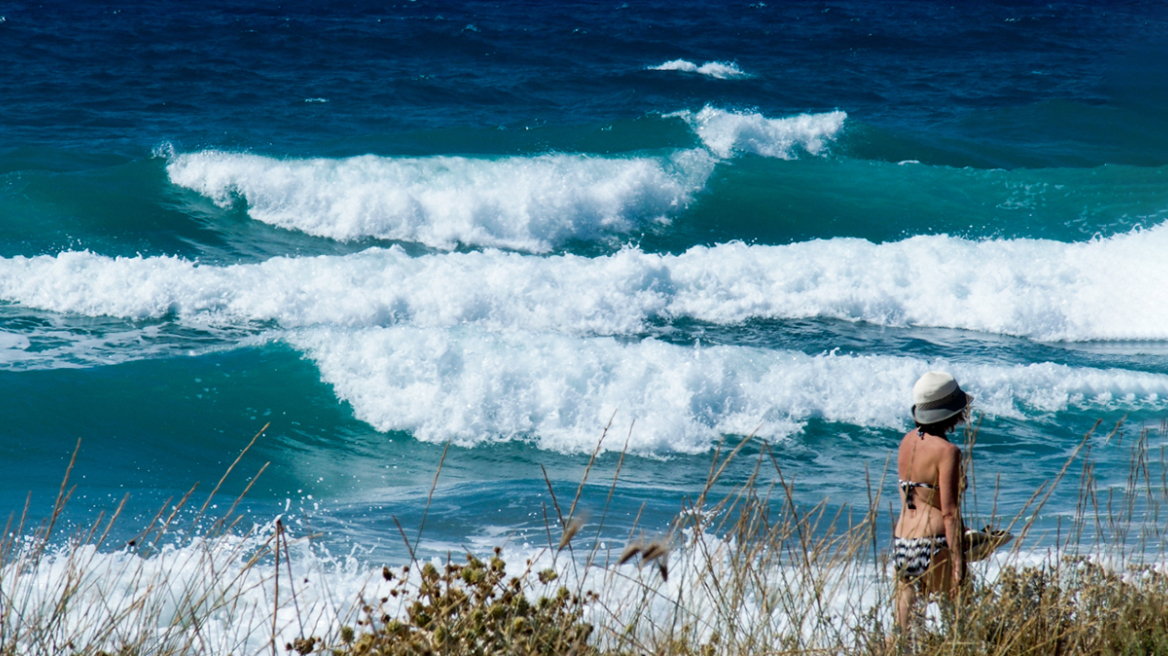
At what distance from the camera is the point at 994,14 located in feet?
110

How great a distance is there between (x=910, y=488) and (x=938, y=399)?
380mm

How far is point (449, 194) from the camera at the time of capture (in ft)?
48.9

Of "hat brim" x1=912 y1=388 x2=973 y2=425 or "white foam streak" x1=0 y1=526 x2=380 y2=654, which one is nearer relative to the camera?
"white foam streak" x1=0 y1=526 x2=380 y2=654

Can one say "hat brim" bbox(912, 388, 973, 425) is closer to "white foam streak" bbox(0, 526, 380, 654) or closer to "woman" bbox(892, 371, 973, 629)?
"woman" bbox(892, 371, 973, 629)

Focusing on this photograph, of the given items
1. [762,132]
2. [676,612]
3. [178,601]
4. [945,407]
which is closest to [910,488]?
[945,407]

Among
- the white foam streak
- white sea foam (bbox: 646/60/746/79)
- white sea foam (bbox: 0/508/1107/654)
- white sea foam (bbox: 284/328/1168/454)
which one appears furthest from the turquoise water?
the white foam streak

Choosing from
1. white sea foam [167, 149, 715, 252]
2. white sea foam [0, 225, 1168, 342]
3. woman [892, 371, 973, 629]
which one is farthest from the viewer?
white sea foam [167, 149, 715, 252]

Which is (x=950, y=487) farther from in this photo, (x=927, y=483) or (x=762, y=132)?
(x=762, y=132)

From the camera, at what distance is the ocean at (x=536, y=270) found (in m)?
6.96

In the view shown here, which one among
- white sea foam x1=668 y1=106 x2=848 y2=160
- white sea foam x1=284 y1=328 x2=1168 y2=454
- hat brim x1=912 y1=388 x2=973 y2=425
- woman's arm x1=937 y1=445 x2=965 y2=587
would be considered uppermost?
white sea foam x1=668 y1=106 x2=848 y2=160

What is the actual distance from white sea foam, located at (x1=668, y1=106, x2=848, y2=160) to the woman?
14.8 m

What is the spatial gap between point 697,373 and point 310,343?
3.87m

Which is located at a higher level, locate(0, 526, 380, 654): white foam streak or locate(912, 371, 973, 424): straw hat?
locate(912, 371, 973, 424): straw hat

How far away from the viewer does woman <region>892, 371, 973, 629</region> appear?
10.9 ft
